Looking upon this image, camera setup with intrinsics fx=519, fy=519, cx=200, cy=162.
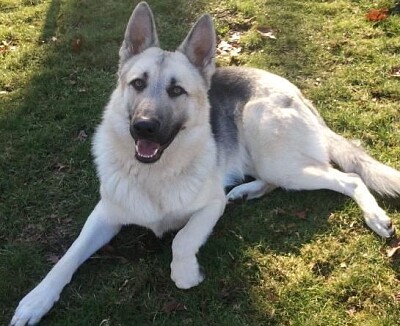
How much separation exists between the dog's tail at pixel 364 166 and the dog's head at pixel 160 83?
1.18 m

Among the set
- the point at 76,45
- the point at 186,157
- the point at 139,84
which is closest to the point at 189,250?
the point at 186,157

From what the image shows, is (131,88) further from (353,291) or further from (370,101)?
(370,101)

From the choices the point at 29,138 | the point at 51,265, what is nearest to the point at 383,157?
the point at 51,265

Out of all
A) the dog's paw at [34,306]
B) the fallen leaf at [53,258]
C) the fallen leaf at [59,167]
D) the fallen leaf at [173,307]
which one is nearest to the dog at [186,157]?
the dog's paw at [34,306]

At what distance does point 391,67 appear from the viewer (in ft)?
18.0

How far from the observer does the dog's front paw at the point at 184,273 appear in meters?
3.34

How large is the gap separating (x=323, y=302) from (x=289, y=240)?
599mm

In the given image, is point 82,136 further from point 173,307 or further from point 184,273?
point 173,307

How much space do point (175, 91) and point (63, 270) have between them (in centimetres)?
138

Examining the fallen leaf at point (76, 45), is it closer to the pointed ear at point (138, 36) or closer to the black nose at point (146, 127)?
the pointed ear at point (138, 36)

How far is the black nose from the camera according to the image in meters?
3.12

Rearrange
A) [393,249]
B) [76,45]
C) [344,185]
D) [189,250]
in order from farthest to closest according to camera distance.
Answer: [76,45], [344,185], [393,249], [189,250]

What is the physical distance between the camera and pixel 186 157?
3.61 metres

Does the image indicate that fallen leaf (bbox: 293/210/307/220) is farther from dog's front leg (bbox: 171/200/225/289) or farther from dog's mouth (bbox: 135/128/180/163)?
dog's mouth (bbox: 135/128/180/163)
